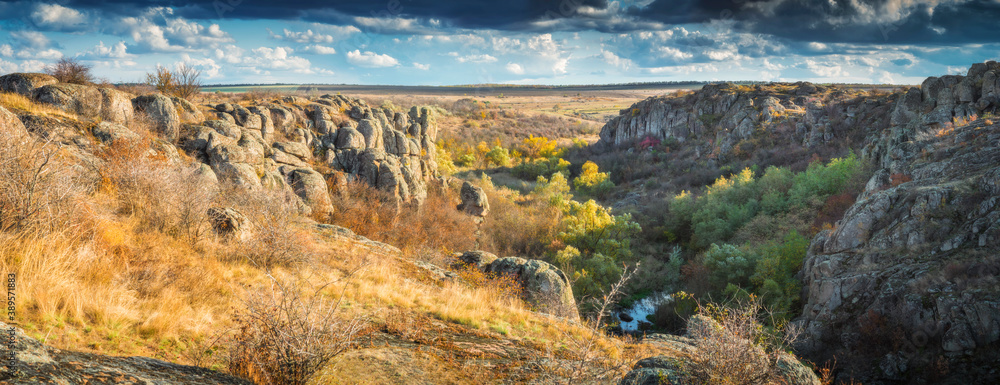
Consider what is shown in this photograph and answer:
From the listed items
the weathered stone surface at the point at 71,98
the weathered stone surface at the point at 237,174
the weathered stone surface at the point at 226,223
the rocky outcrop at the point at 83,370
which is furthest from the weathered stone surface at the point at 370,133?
the rocky outcrop at the point at 83,370

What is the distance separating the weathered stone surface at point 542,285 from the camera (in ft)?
38.5

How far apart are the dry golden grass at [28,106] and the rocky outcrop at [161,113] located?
2.91 m

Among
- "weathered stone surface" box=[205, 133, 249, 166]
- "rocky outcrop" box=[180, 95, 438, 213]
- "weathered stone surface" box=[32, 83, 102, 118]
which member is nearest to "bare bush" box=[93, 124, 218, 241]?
"rocky outcrop" box=[180, 95, 438, 213]

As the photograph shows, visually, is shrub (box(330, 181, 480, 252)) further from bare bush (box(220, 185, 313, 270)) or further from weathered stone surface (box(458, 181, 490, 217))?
bare bush (box(220, 185, 313, 270))

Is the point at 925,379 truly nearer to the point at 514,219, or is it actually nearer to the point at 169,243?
the point at 169,243

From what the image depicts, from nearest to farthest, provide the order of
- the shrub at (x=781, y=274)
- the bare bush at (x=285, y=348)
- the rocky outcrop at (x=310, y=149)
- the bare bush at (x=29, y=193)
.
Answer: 1. the bare bush at (x=285, y=348)
2. the bare bush at (x=29, y=193)
3. the shrub at (x=781, y=274)
4. the rocky outcrop at (x=310, y=149)

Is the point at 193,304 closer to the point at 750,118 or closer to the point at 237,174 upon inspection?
the point at 237,174

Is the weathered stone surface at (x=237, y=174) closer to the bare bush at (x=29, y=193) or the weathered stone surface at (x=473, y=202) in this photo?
the bare bush at (x=29, y=193)

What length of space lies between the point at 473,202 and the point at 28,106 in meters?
21.5

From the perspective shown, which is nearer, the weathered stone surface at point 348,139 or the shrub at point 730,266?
the shrub at point 730,266

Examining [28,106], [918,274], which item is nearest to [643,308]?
[918,274]

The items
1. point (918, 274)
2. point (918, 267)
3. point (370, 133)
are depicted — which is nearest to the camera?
point (918, 274)

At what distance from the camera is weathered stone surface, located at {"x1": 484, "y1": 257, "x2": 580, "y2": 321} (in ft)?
38.5

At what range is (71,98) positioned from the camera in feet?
50.3
